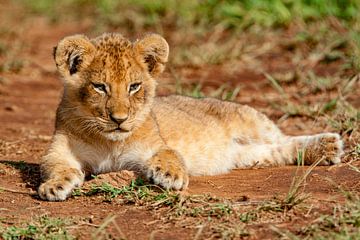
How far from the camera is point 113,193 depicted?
205 inches

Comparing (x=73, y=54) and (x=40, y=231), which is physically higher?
(x=73, y=54)

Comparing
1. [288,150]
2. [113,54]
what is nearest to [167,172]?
[113,54]

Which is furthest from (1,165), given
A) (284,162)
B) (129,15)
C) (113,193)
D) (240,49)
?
(129,15)

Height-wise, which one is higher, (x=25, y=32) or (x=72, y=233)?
(x=72, y=233)

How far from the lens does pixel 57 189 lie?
5.19 metres

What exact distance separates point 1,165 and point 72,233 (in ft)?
6.11

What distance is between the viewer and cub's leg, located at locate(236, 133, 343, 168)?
21.1 ft

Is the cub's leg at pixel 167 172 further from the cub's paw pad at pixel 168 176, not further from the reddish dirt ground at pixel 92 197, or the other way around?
the reddish dirt ground at pixel 92 197

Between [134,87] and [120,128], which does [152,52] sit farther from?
[120,128]

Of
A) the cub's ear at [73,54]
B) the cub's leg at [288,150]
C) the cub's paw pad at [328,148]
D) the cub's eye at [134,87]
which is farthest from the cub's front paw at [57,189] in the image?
the cub's paw pad at [328,148]

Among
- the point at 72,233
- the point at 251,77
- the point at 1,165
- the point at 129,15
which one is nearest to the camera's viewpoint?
the point at 72,233

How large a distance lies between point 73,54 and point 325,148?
2087 mm

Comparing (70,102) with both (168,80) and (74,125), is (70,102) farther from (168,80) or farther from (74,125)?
(168,80)

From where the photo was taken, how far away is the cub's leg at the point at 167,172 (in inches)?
205
